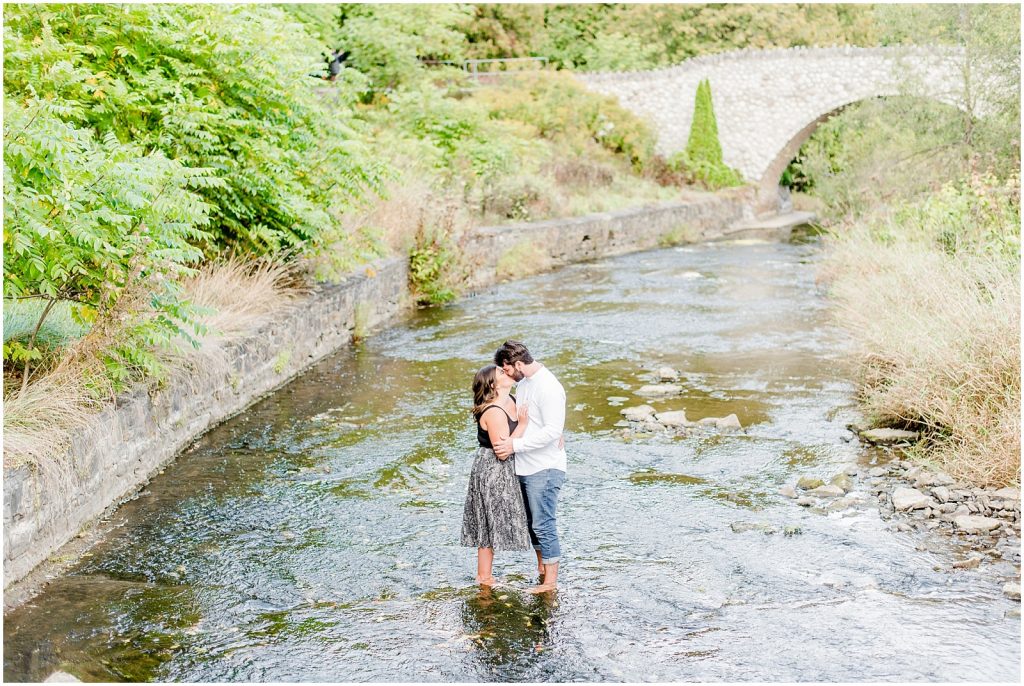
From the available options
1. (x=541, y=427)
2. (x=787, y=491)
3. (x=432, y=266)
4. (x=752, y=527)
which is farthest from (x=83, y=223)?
(x=432, y=266)

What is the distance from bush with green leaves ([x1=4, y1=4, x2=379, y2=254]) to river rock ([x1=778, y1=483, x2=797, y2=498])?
19.7 ft

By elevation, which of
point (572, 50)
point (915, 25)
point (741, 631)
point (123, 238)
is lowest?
point (741, 631)

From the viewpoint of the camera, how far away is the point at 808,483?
7898 millimetres

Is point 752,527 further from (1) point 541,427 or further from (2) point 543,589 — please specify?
(1) point 541,427

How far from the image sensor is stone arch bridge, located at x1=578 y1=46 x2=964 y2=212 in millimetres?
32250

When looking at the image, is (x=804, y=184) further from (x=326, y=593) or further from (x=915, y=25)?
(x=326, y=593)

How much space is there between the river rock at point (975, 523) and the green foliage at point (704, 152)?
2671 centimetres

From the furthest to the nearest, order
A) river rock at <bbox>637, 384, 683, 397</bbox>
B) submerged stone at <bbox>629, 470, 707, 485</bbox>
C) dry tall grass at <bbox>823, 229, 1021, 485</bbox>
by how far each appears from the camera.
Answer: river rock at <bbox>637, 384, 683, 397</bbox>, submerged stone at <bbox>629, 470, 707, 485</bbox>, dry tall grass at <bbox>823, 229, 1021, 485</bbox>

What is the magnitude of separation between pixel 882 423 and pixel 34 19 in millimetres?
8813

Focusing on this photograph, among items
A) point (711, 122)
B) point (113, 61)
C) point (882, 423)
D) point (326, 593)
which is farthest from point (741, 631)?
point (711, 122)

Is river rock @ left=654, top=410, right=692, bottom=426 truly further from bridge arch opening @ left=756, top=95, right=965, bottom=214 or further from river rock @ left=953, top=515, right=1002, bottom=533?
Answer: bridge arch opening @ left=756, top=95, right=965, bottom=214

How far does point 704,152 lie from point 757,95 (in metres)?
2.67

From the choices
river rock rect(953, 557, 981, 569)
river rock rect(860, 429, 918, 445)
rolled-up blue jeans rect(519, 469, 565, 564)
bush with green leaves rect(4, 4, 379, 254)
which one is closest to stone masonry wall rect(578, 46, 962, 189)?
bush with green leaves rect(4, 4, 379, 254)

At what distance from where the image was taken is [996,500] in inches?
281
